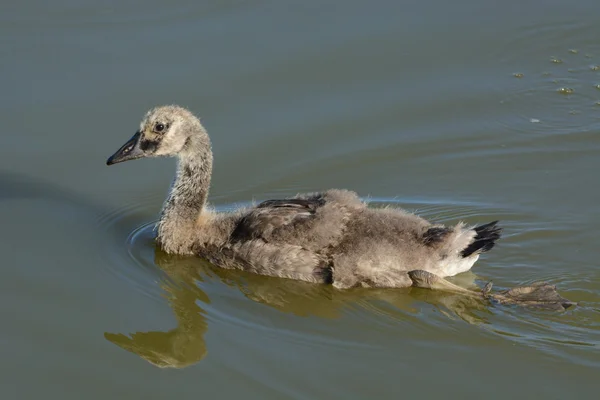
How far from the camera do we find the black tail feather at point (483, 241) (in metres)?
8.09

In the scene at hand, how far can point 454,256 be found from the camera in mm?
8211

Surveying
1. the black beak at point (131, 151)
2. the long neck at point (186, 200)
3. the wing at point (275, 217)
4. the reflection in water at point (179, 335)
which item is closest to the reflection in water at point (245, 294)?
the reflection in water at point (179, 335)

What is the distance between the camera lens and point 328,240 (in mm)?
8234

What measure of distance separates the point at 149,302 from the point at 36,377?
1.33m

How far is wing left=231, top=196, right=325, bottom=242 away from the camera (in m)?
8.39

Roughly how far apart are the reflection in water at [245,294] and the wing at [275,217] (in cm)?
Result: 36

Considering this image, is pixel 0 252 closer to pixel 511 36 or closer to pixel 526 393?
pixel 526 393

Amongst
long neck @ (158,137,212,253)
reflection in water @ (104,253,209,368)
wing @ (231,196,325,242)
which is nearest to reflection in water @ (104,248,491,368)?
reflection in water @ (104,253,209,368)

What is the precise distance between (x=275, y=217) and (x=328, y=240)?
0.53 meters

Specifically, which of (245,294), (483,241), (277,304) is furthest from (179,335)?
(483,241)

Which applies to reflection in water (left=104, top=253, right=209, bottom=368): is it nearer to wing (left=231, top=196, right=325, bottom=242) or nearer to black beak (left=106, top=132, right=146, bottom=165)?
wing (left=231, top=196, right=325, bottom=242)

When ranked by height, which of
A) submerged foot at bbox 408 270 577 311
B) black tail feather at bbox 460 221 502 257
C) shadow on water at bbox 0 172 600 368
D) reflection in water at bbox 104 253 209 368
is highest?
black tail feather at bbox 460 221 502 257

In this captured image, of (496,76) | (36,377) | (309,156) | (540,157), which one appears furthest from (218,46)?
(36,377)

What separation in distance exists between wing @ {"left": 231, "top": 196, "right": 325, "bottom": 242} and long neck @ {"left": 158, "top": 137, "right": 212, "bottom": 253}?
571 millimetres
